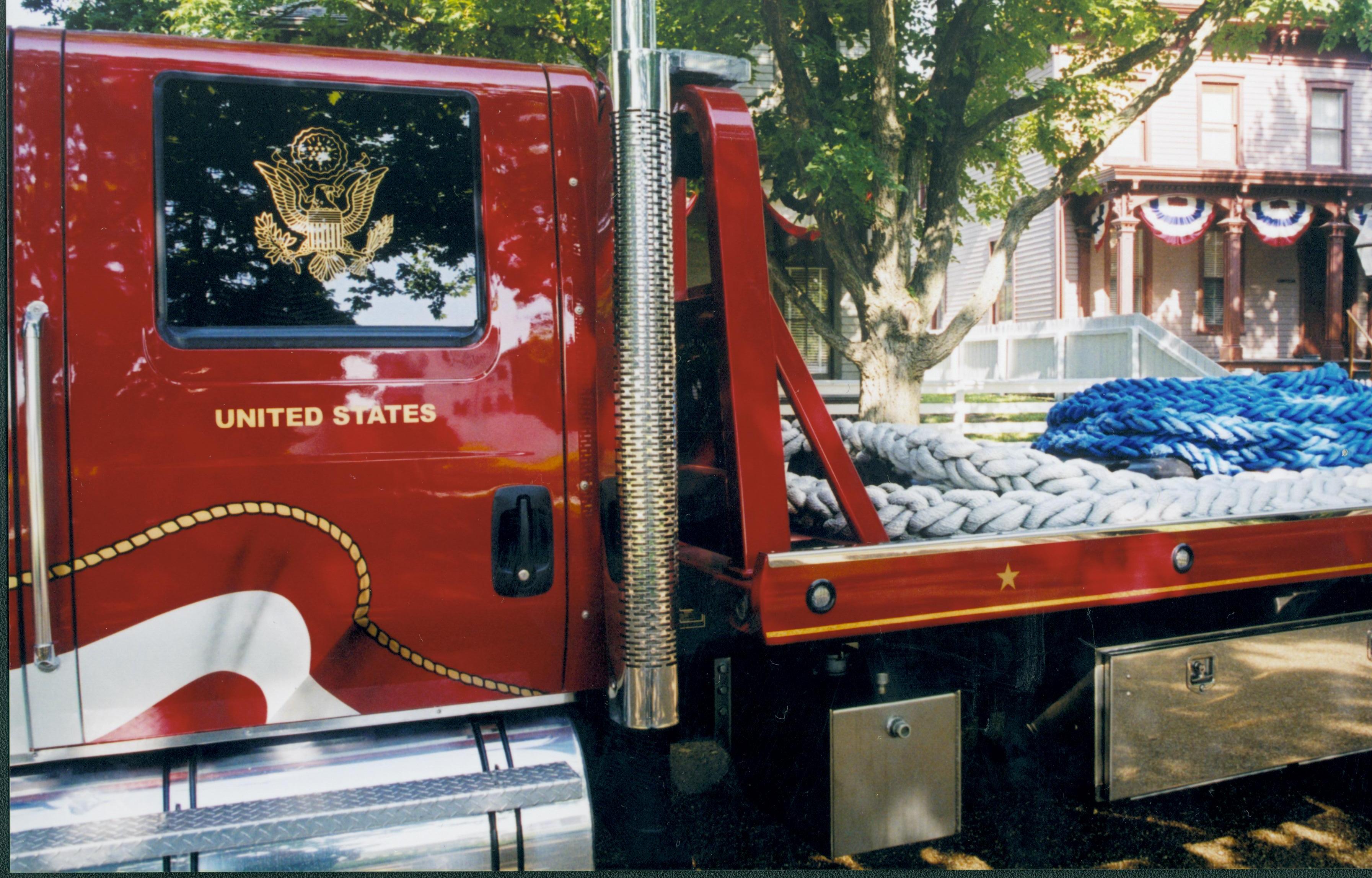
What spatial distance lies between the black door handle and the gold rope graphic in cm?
19

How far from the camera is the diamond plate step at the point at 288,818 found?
5.55 ft

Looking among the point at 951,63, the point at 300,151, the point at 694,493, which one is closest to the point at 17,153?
the point at 300,151

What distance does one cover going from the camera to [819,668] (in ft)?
7.29

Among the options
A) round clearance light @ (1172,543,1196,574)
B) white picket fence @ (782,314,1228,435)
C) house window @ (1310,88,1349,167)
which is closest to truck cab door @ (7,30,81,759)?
round clearance light @ (1172,543,1196,574)

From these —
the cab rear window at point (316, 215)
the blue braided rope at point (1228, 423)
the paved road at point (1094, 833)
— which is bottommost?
the paved road at point (1094, 833)

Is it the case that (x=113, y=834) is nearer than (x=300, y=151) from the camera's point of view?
Yes

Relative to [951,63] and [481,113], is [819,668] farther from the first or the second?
[951,63]

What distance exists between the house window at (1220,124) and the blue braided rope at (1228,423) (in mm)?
17362

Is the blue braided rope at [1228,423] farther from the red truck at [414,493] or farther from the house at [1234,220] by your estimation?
the house at [1234,220]

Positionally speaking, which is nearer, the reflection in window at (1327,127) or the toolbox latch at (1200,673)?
the toolbox latch at (1200,673)

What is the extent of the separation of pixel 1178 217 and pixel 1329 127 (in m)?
4.21

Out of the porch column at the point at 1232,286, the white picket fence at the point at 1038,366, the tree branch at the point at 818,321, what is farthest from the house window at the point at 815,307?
the porch column at the point at 1232,286

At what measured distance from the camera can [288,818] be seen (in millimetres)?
1793

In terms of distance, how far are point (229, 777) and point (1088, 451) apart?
8.69 feet
